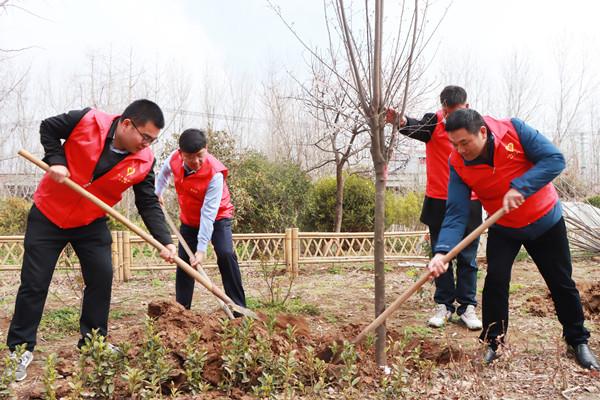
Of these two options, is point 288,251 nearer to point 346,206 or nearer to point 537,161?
point 346,206

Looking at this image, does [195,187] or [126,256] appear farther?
[126,256]

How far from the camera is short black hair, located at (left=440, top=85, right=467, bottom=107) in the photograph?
398 centimetres

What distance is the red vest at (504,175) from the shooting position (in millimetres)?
3066

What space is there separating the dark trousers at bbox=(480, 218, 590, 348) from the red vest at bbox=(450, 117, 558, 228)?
176 mm

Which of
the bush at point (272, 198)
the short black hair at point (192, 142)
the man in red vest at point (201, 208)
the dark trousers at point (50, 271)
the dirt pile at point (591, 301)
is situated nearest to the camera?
the dark trousers at point (50, 271)

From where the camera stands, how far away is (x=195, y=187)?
14.0 ft

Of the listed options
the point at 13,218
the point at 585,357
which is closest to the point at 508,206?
the point at 585,357

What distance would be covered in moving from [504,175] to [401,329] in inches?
69.9

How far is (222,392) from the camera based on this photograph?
9.09 ft

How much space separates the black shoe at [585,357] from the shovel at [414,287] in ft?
3.89

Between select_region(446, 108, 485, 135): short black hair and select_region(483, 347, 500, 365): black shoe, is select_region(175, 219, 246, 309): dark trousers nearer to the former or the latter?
select_region(483, 347, 500, 365): black shoe

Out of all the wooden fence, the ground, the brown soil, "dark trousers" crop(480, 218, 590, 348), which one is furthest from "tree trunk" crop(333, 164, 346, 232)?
"dark trousers" crop(480, 218, 590, 348)

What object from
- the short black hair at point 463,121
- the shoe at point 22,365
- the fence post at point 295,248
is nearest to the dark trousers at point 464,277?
the short black hair at point 463,121

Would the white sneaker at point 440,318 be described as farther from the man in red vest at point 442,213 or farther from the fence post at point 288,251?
the fence post at point 288,251
